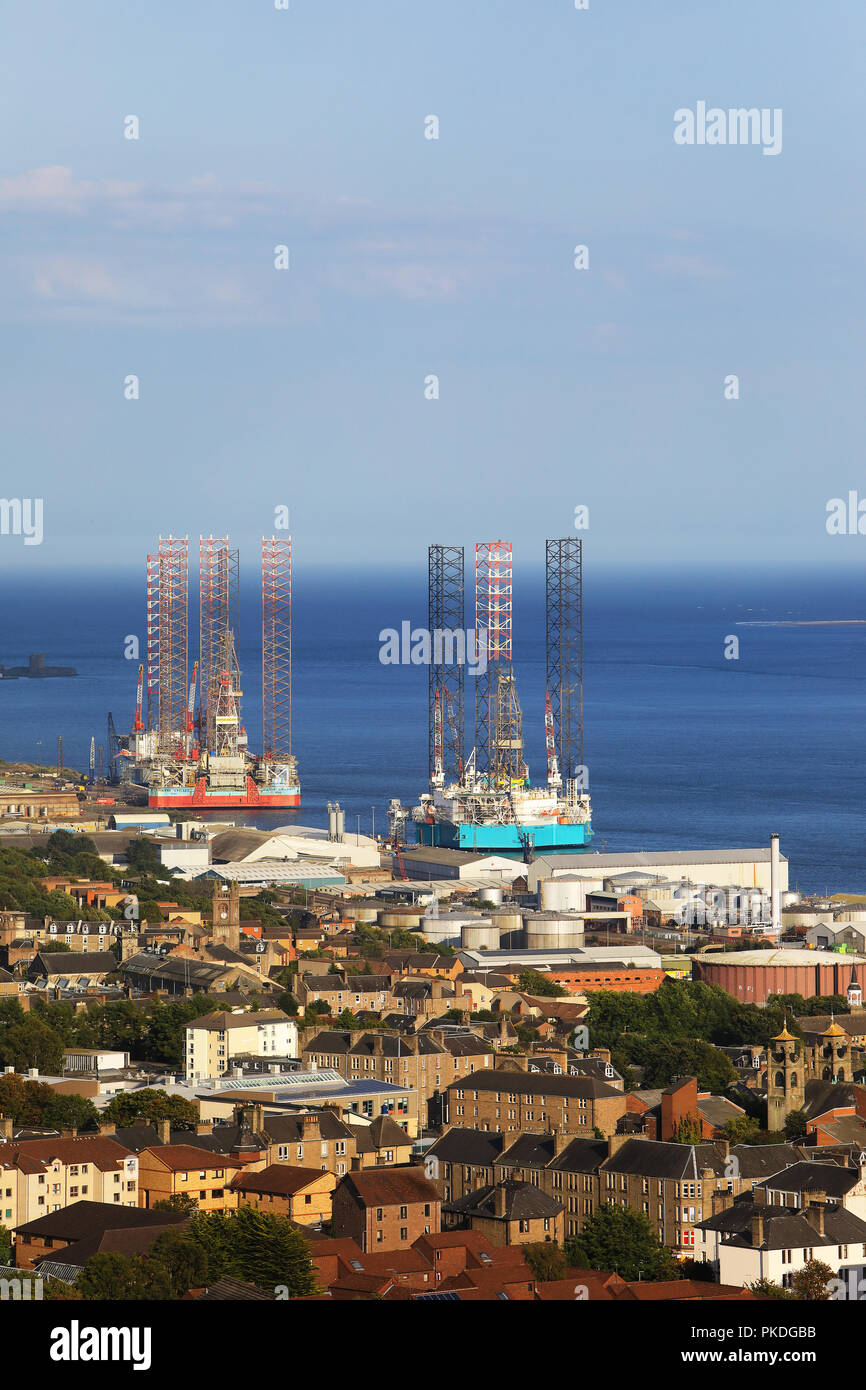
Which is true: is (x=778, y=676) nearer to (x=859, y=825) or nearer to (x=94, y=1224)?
(x=859, y=825)

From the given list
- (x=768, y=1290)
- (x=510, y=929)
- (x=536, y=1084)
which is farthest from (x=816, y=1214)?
(x=510, y=929)

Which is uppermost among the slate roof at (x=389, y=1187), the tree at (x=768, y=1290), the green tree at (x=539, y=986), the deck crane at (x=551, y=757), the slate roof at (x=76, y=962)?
the deck crane at (x=551, y=757)

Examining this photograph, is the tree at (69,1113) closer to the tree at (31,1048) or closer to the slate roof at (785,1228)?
the tree at (31,1048)

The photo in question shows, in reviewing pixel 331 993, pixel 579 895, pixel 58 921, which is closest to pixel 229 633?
pixel 579 895

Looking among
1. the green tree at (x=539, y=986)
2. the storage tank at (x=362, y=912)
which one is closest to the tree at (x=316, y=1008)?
the green tree at (x=539, y=986)

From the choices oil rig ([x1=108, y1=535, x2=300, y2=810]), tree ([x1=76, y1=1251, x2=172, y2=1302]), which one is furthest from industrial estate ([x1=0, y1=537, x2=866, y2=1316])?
oil rig ([x1=108, y1=535, x2=300, y2=810])

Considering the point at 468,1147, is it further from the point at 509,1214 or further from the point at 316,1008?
the point at 316,1008
